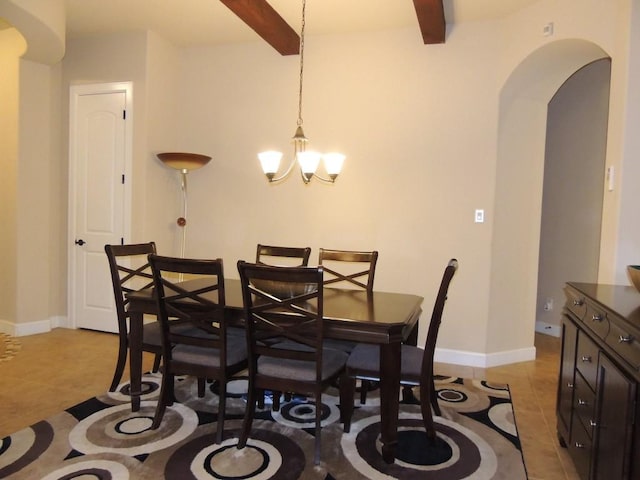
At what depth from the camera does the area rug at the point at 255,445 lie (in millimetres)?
2094

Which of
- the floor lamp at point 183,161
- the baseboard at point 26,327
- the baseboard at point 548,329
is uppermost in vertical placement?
the floor lamp at point 183,161

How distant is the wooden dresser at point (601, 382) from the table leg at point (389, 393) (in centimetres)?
81

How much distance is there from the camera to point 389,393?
7.06 ft

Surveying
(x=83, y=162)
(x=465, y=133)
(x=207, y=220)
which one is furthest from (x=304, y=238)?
(x=83, y=162)

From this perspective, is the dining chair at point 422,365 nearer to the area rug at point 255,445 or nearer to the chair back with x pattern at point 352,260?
the area rug at point 255,445

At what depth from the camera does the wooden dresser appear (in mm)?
→ 1461

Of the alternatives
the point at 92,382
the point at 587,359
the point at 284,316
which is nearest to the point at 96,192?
the point at 92,382

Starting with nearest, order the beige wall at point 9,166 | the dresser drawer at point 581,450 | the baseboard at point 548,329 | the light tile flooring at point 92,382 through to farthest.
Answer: the dresser drawer at point 581,450 → the light tile flooring at point 92,382 → the beige wall at point 9,166 → the baseboard at point 548,329

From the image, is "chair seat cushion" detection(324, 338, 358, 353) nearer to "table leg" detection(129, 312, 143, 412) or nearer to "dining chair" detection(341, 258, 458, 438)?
"dining chair" detection(341, 258, 458, 438)

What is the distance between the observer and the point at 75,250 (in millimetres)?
4438

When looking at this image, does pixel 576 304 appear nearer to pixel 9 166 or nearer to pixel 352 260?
pixel 352 260

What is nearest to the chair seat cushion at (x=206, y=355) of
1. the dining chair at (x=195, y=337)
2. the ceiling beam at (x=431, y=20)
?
the dining chair at (x=195, y=337)

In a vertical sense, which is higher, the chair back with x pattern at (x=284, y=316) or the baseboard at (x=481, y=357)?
the chair back with x pattern at (x=284, y=316)

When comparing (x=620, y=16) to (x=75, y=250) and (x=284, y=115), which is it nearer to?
(x=284, y=115)
